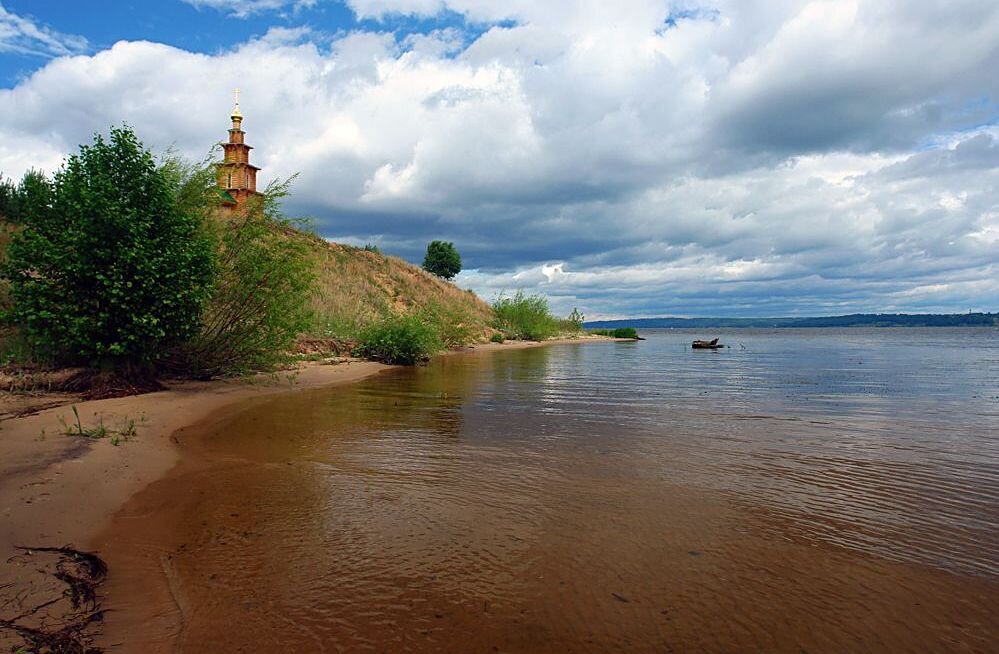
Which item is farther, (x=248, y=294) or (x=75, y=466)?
(x=248, y=294)

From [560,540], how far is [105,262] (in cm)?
1037

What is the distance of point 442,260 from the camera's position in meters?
76.0

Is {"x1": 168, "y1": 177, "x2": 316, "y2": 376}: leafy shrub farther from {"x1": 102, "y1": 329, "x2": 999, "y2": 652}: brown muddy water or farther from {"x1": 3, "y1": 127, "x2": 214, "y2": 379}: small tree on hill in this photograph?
{"x1": 102, "y1": 329, "x2": 999, "y2": 652}: brown muddy water

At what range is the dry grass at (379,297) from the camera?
82.2ft

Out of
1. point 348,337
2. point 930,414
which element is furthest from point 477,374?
point 930,414

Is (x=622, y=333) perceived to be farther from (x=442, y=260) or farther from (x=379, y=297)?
(x=379, y=297)

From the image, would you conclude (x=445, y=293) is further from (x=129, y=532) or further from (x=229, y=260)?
(x=129, y=532)

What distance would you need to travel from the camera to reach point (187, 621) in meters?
3.51

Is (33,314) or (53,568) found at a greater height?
(33,314)

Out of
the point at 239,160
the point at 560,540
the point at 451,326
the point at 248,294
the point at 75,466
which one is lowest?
the point at 560,540

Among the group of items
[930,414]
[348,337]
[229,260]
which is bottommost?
[930,414]

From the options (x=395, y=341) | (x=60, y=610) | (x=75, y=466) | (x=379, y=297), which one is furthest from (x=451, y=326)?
(x=60, y=610)

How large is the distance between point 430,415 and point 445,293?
147ft

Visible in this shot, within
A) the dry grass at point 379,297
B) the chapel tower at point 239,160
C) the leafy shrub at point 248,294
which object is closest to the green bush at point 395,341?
the dry grass at point 379,297
